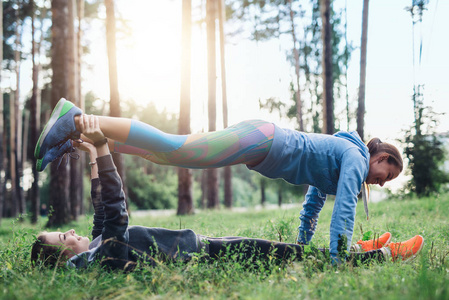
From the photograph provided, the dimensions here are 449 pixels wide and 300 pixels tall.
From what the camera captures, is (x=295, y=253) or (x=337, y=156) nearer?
(x=295, y=253)

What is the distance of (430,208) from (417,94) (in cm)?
599

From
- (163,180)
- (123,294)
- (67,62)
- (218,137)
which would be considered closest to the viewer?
(123,294)

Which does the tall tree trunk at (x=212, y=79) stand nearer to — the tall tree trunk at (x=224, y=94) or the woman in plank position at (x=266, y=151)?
the tall tree trunk at (x=224, y=94)

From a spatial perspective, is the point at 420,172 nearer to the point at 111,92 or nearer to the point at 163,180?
the point at 111,92

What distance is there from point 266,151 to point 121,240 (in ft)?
4.68

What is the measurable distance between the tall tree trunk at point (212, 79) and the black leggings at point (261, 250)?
874 cm

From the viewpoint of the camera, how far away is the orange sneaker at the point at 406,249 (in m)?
2.98

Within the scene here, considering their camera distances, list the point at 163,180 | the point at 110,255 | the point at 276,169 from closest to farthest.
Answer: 1. the point at 110,255
2. the point at 276,169
3. the point at 163,180

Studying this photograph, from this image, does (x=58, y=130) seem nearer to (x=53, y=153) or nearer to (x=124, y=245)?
(x=53, y=153)

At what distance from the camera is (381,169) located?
3359 millimetres

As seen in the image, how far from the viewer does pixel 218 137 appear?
3.08m

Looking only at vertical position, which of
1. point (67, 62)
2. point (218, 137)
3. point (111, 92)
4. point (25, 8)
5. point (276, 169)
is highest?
point (25, 8)

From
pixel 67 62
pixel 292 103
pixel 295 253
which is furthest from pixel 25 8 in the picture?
pixel 295 253

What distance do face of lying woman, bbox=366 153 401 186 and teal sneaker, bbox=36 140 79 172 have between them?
9.09 ft
